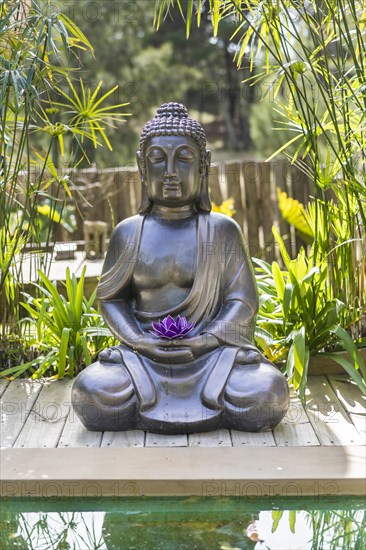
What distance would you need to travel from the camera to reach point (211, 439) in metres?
4.07

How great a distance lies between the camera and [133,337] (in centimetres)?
429

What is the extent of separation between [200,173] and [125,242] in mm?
516

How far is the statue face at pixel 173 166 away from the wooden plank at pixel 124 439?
115 centimetres

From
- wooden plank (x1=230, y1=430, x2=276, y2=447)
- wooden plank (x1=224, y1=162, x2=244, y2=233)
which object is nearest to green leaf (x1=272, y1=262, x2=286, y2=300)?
wooden plank (x1=230, y1=430, x2=276, y2=447)

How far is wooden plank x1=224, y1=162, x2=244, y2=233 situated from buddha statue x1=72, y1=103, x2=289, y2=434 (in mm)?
3718

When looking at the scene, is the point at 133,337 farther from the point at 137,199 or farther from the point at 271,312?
the point at 137,199

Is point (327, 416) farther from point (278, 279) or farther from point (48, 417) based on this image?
point (48, 417)

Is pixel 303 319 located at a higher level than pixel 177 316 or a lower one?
lower

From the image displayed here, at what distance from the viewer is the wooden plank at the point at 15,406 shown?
4219mm

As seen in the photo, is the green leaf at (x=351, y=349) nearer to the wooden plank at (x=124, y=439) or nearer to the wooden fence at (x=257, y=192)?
the wooden plank at (x=124, y=439)

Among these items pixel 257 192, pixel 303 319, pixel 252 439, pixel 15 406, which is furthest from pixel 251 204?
pixel 252 439

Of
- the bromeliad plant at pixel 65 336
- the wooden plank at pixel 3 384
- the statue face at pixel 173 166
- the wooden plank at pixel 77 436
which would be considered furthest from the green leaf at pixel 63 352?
the statue face at pixel 173 166

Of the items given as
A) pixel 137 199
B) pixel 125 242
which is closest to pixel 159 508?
pixel 125 242

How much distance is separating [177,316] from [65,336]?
2.95 feet
